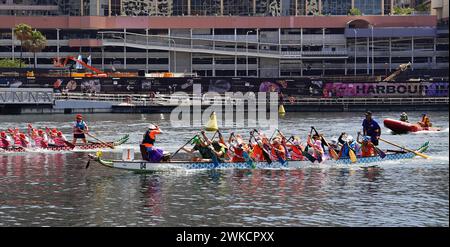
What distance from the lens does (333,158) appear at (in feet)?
172

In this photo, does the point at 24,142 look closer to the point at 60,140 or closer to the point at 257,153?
the point at 60,140

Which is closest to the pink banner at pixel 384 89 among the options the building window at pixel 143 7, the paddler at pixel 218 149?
the building window at pixel 143 7

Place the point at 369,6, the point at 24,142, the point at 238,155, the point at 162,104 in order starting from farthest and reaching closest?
1. the point at 369,6
2. the point at 162,104
3. the point at 24,142
4. the point at 238,155

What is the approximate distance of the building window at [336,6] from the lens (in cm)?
17612

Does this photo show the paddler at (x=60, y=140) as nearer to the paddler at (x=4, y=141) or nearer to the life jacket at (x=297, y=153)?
the paddler at (x=4, y=141)

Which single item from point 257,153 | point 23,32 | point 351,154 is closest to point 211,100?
point 23,32

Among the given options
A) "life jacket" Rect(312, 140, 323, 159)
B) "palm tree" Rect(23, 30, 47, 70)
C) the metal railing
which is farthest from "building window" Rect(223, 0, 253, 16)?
"life jacket" Rect(312, 140, 323, 159)

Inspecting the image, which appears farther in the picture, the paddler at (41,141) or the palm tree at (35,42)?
the palm tree at (35,42)

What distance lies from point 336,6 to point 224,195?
136693mm

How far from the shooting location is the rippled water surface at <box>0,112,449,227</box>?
38312mm

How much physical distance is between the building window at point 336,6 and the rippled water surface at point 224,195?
119 metres

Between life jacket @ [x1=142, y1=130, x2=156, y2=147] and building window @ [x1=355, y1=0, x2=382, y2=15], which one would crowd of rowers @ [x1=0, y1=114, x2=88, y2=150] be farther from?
building window @ [x1=355, y1=0, x2=382, y2=15]

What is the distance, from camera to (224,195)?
44.4 meters
